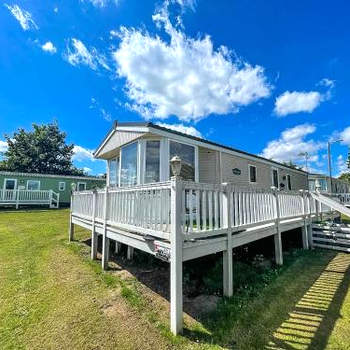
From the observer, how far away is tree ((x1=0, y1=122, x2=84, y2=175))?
30.2 meters

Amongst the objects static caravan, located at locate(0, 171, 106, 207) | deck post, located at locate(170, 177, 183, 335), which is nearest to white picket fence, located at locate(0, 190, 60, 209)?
static caravan, located at locate(0, 171, 106, 207)

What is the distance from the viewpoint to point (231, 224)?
12.9 feet

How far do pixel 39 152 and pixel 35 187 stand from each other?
13.4 meters

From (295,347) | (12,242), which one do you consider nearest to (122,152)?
(12,242)

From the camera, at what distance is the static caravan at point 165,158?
738cm

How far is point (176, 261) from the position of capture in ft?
9.40

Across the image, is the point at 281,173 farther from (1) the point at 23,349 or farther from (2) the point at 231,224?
(1) the point at 23,349

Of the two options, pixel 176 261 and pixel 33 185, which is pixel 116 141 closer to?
pixel 176 261

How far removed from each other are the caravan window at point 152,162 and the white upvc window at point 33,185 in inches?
693

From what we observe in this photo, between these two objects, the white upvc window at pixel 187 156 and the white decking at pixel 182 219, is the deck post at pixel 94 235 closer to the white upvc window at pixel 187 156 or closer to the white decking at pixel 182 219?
the white decking at pixel 182 219

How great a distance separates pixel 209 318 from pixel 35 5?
1155 centimetres

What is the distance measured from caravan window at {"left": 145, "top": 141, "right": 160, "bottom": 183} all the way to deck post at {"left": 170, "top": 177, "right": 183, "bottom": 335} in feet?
14.4

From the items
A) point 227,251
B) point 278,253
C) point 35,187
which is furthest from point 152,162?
point 35,187

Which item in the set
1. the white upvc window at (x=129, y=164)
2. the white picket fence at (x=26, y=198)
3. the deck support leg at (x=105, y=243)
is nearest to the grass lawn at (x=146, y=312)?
the deck support leg at (x=105, y=243)
